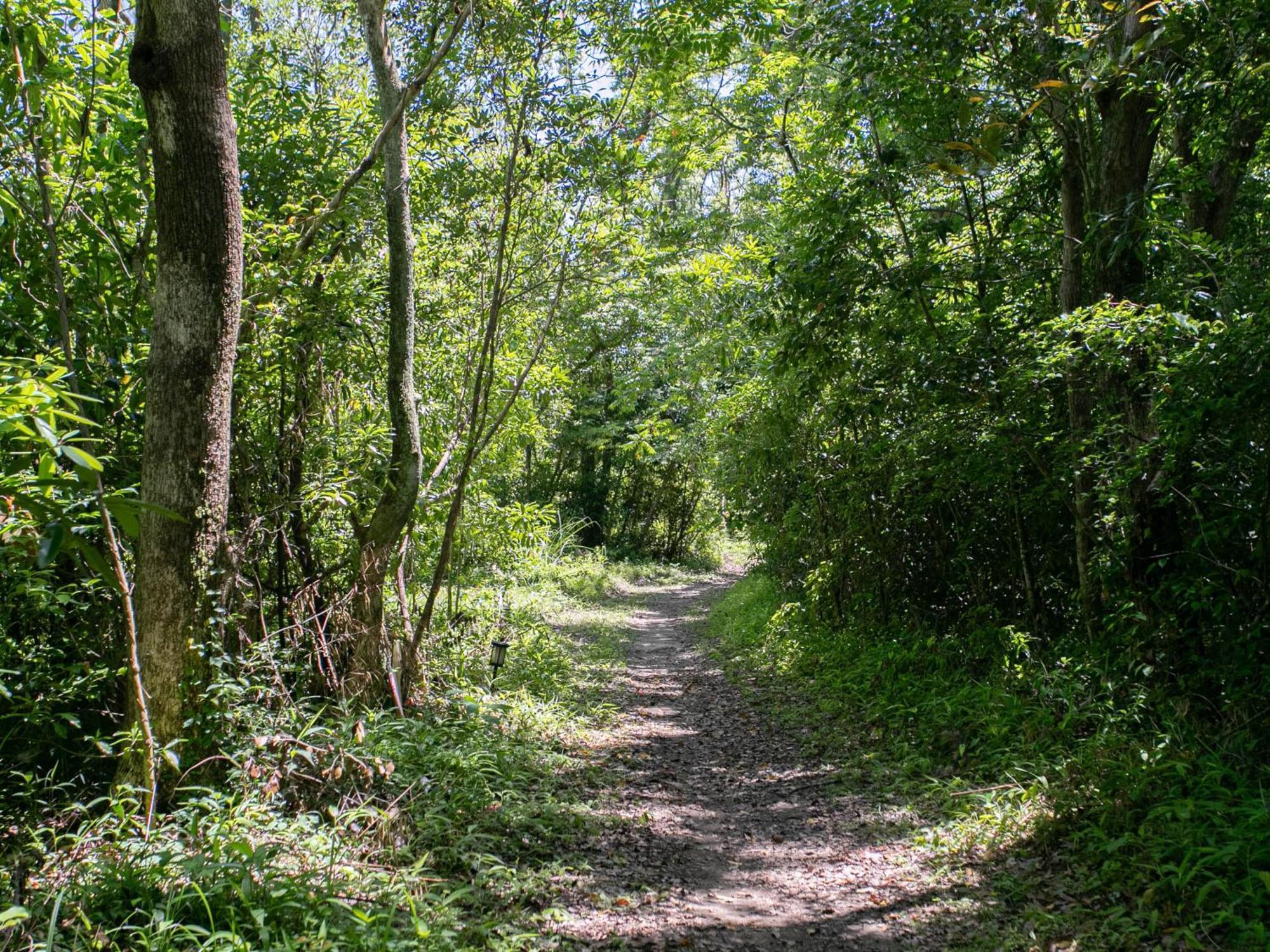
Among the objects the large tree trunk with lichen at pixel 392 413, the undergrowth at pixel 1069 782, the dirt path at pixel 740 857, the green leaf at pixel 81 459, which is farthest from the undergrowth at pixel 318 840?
the undergrowth at pixel 1069 782

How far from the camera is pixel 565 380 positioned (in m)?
9.59

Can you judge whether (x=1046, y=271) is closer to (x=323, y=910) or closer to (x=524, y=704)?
(x=524, y=704)

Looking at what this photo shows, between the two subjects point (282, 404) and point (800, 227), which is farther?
point (800, 227)

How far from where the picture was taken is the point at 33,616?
4.28m

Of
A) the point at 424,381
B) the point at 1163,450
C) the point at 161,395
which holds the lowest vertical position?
the point at 1163,450

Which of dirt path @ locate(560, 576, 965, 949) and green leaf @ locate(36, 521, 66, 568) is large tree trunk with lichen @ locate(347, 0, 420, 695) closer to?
dirt path @ locate(560, 576, 965, 949)

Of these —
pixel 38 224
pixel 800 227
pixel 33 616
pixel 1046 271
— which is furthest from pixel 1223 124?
pixel 33 616

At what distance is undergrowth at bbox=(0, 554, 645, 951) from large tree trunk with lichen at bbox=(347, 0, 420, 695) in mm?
585

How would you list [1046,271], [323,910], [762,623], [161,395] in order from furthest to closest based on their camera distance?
[762,623], [1046,271], [161,395], [323,910]

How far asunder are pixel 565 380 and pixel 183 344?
5819mm

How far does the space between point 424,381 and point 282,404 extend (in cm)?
217

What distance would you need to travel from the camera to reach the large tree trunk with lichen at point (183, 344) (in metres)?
3.90

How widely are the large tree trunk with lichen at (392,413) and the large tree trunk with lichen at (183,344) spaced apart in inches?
67.0

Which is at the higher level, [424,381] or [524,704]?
[424,381]
